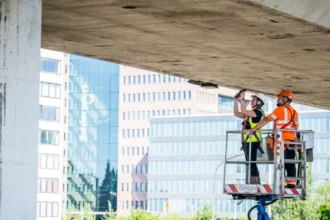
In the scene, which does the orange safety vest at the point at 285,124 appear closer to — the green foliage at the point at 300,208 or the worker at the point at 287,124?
the worker at the point at 287,124

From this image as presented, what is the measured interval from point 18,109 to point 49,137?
162 metres

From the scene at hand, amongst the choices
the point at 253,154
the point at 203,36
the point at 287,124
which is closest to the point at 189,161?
the point at 253,154

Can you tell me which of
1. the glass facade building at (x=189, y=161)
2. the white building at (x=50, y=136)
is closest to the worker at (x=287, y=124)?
the glass facade building at (x=189, y=161)

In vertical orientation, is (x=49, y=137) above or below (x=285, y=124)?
above

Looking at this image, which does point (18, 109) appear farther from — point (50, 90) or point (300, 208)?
point (50, 90)

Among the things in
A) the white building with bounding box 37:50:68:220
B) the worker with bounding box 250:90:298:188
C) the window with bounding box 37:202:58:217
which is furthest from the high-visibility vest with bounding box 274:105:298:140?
the window with bounding box 37:202:58:217

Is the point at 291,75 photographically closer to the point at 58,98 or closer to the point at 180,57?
the point at 180,57

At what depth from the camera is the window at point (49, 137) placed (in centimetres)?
17412

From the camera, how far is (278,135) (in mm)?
20203

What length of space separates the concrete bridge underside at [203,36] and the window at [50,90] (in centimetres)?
14518

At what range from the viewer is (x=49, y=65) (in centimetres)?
17712

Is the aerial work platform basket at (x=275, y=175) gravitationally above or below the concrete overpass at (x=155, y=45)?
below

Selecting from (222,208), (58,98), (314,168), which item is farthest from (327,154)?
(58,98)

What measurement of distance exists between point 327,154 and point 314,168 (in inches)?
154
